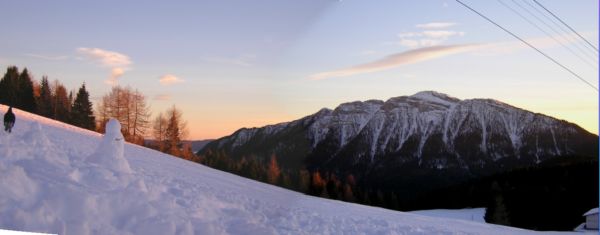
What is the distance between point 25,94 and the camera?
14.0 ft

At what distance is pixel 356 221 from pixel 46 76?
2143 mm

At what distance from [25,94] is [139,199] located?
129 centimetres

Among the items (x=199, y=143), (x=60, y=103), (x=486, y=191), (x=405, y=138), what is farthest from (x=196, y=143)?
(x=486, y=191)

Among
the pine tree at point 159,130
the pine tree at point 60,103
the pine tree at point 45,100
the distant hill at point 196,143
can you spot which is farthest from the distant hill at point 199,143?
the pine tree at point 45,100

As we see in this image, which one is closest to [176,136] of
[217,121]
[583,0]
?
[217,121]

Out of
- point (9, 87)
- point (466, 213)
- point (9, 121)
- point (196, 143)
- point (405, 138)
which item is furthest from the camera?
point (466, 213)

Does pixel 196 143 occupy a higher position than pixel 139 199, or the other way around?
pixel 196 143

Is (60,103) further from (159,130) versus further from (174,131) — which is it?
(174,131)

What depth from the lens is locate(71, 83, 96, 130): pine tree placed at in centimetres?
415

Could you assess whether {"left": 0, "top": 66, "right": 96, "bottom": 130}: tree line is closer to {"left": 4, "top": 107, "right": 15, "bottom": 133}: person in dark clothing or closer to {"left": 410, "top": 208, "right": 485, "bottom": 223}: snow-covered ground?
{"left": 4, "top": 107, "right": 15, "bottom": 133}: person in dark clothing

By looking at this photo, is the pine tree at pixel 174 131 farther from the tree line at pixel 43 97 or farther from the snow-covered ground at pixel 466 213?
the snow-covered ground at pixel 466 213

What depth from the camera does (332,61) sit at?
4.17 metres

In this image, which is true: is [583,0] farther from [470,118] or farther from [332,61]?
[332,61]

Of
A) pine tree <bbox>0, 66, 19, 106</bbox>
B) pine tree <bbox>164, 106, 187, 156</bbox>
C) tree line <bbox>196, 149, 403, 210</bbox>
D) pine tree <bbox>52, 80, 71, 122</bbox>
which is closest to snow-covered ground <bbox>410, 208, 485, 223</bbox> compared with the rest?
tree line <bbox>196, 149, 403, 210</bbox>
